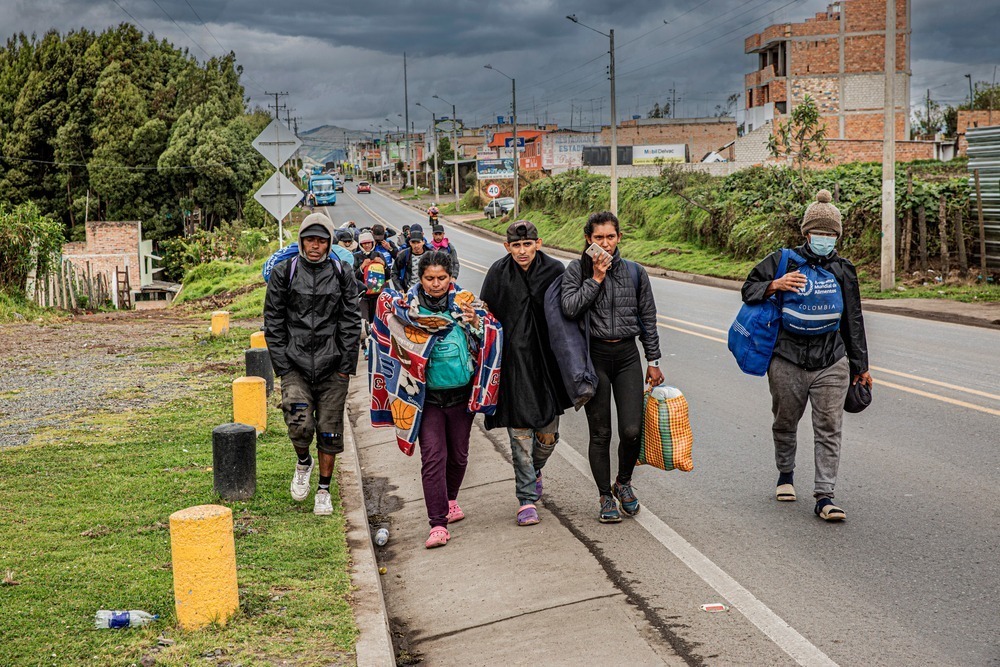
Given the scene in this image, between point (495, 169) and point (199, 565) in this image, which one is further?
point (495, 169)

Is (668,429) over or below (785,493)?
over

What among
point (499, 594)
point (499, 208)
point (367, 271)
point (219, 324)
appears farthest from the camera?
point (499, 208)

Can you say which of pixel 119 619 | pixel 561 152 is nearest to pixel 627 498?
pixel 119 619

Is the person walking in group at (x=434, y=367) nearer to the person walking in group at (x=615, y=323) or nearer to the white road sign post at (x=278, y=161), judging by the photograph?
the person walking in group at (x=615, y=323)

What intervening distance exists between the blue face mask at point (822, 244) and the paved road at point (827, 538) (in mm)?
1692

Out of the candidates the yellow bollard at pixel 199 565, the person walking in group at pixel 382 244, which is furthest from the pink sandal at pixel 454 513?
the person walking in group at pixel 382 244

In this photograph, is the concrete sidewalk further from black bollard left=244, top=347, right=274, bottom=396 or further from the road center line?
black bollard left=244, top=347, right=274, bottom=396

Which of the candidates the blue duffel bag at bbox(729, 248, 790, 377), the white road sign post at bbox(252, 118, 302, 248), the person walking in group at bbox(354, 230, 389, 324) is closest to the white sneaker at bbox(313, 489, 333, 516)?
the blue duffel bag at bbox(729, 248, 790, 377)

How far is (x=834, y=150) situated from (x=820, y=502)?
171ft

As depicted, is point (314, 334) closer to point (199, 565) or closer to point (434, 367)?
point (434, 367)

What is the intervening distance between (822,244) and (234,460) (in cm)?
416

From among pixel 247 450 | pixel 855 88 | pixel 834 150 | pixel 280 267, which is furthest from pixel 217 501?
pixel 855 88

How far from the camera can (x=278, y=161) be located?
47.0 ft

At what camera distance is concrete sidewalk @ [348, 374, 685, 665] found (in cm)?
483
